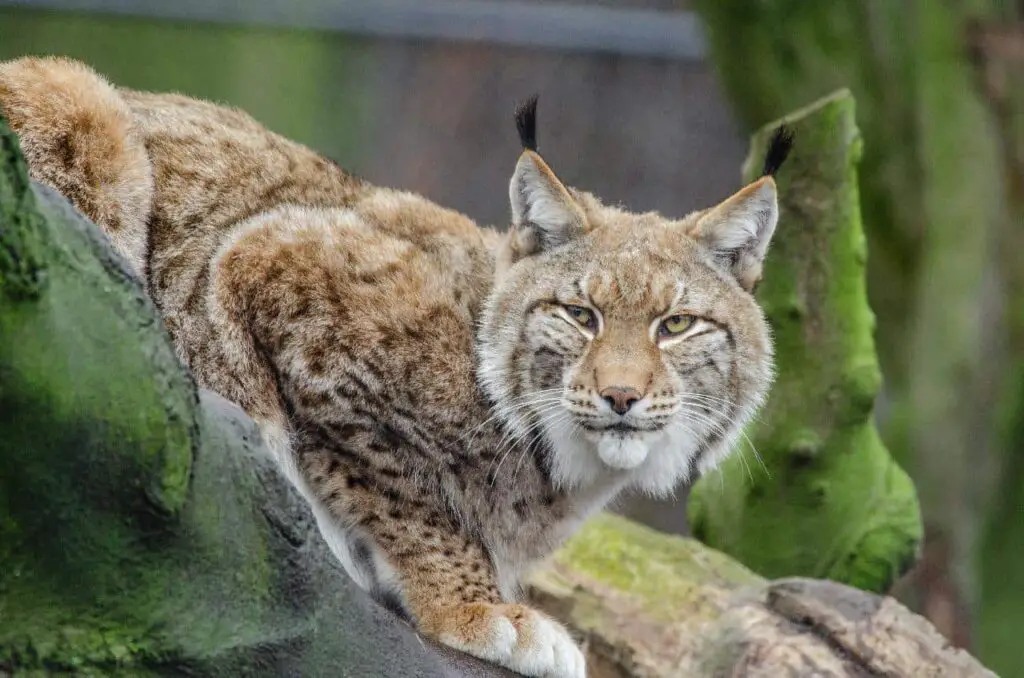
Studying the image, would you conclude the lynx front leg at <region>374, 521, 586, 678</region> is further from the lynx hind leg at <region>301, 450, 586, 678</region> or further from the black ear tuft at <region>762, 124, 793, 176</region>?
the black ear tuft at <region>762, 124, 793, 176</region>

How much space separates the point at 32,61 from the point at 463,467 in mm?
1661

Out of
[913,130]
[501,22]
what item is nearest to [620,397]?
[913,130]

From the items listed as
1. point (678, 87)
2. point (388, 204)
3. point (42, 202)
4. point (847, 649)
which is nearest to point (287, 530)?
point (42, 202)

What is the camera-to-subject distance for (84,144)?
365cm

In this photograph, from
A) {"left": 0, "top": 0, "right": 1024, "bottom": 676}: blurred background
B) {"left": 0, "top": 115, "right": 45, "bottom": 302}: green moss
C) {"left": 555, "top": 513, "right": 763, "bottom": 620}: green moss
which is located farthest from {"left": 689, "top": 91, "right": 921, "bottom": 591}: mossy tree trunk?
{"left": 0, "top": 115, "right": 45, "bottom": 302}: green moss

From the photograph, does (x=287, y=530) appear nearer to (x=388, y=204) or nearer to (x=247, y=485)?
(x=247, y=485)

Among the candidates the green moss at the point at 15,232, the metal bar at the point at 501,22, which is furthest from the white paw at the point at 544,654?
the metal bar at the point at 501,22

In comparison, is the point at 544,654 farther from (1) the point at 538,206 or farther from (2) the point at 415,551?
(1) the point at 538,206

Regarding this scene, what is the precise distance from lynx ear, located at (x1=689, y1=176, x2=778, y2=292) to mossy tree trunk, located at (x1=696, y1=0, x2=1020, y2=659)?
9.50ft

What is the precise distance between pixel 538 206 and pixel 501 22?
5.85 meters

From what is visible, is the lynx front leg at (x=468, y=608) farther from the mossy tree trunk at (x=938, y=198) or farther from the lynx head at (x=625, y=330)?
the mossy tree trunk at (x=938, y=198)

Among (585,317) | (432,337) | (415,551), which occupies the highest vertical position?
(585,317)

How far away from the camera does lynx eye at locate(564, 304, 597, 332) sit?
153 inches

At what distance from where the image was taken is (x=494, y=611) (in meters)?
3.67
